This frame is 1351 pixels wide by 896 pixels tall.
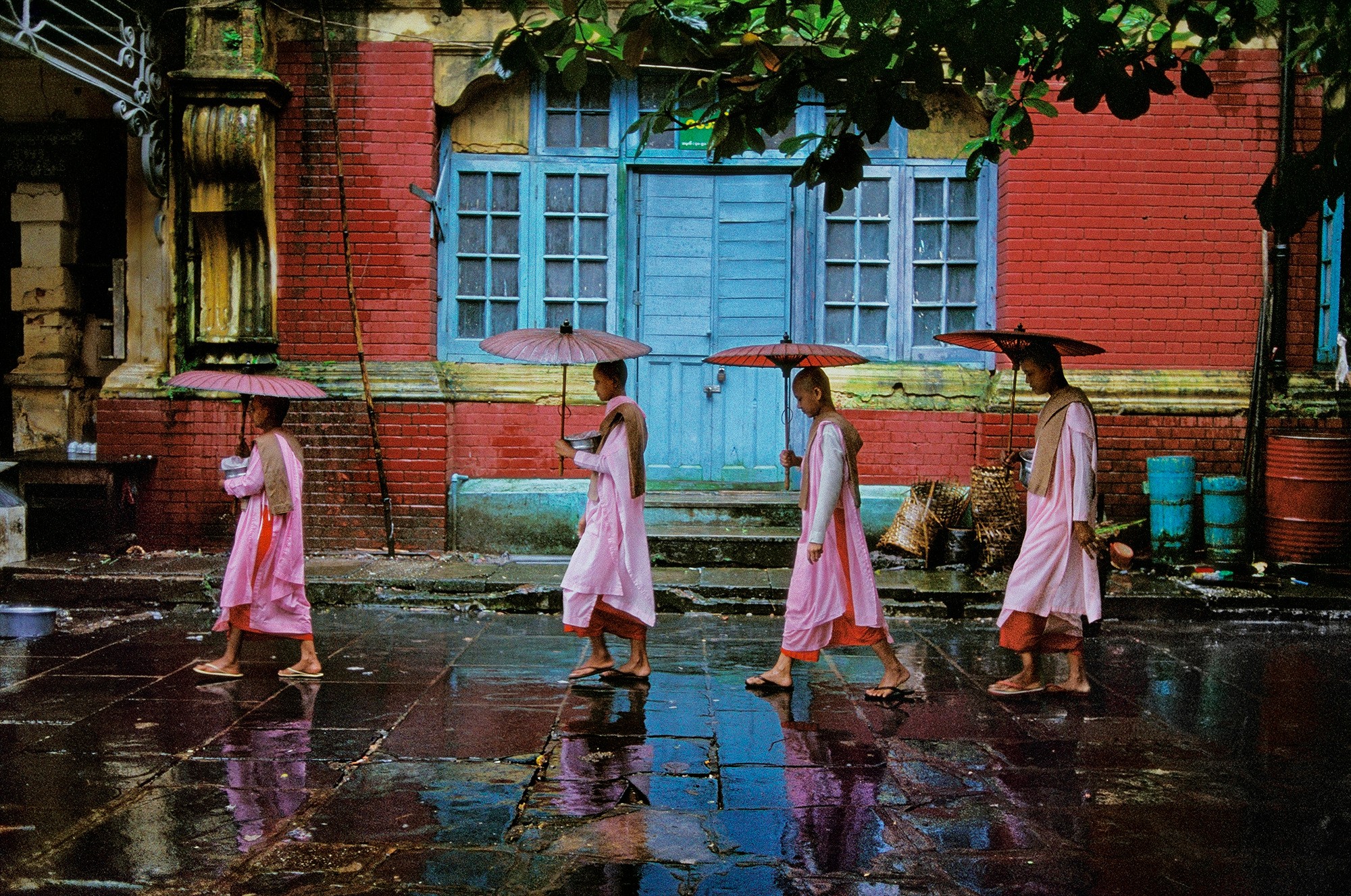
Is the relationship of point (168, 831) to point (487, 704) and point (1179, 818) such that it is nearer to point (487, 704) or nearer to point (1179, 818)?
point (487, 704)

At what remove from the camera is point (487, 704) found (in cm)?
565

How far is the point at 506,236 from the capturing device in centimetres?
1014

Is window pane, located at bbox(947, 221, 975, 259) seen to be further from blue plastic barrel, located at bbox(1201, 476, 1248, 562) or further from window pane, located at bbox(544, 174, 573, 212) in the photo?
window pane, located at bbox(544, 174, 573, 212)

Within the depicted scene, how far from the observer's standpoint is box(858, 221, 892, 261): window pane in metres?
10.1

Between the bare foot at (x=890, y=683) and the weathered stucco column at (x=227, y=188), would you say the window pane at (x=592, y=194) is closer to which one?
the weathered stucco column at (x=227, y=188)

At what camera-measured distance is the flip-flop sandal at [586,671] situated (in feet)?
20.3

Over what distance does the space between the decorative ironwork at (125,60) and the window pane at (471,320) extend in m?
2.73

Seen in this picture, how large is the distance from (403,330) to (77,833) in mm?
6268

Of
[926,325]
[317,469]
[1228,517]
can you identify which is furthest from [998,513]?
[317,469]

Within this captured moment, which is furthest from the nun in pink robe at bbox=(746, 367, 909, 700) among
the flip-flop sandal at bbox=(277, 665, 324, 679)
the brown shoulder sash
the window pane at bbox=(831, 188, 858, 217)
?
the window pane at bbox=(831, 188, 858, 217)

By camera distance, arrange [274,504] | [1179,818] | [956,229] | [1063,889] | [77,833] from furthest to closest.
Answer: [956,229], [274,504], [1179,818], [77,833], [1063,889]

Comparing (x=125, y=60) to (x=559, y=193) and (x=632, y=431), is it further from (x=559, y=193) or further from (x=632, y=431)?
(x=632, y=431)

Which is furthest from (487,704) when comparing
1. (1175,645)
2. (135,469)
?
(135,469)

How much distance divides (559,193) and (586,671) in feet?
17.4
